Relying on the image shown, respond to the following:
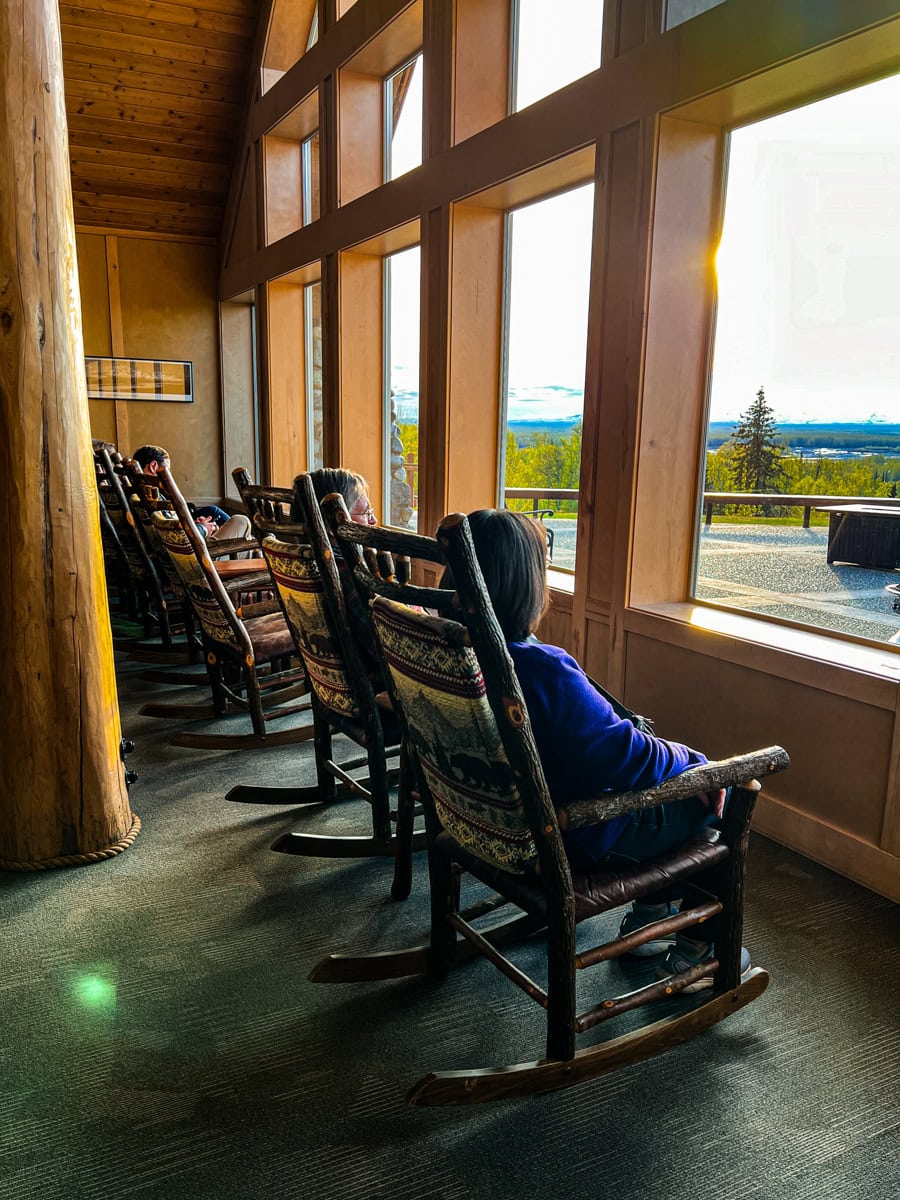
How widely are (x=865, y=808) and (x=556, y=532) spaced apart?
192cm

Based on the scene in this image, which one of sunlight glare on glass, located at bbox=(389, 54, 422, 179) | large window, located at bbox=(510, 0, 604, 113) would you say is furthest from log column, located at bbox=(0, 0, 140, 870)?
sunlight glare on glass, located at bbox=(389, 54, 422, 179)

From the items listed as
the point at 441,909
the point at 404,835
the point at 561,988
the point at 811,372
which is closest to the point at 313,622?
the point at 404,835

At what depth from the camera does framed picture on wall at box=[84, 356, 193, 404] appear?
8.13 meters

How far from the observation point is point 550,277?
13.0ft

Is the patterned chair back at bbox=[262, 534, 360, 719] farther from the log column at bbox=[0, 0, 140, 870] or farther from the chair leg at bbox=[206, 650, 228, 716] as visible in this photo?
the chair leg at bbox=[206, 650, 228, 716]

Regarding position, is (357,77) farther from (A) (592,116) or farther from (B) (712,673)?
(B) (712,673)

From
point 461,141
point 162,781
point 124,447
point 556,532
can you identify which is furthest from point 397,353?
point 124,447

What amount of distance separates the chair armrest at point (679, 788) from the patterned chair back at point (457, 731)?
0.30 ft

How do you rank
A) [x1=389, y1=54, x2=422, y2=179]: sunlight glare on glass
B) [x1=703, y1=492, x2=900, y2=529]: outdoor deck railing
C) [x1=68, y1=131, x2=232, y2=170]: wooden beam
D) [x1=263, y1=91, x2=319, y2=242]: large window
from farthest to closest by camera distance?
[x1=68, y1=131, x2=232, y2=170]: wooden beam < [x1=263, y1=91, x2=319, y2=242]: large window < [x1=389, y1=54, x2=422, y2=179]: sunlight glare on glass < [x1=703, y1=492, x2=900, y2=529]: outdoor deck railing

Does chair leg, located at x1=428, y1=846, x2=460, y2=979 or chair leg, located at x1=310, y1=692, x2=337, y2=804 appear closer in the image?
chair leg, located at x1=428, y1=846, x2=460, y2=979

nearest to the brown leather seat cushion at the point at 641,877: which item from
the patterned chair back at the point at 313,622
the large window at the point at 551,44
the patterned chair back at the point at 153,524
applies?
the patterned chair back at the point at 313,622

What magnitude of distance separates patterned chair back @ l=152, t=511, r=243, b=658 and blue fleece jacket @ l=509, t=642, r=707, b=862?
198cm

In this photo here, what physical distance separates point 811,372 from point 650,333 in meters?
0.56

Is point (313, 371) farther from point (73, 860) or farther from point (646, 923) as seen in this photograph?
point (646, 923)
